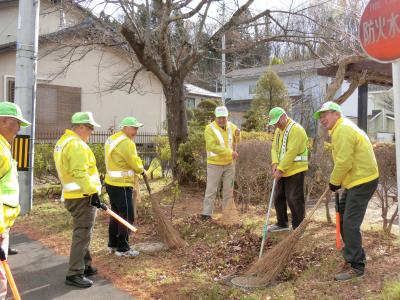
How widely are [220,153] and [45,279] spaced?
333 centimetres

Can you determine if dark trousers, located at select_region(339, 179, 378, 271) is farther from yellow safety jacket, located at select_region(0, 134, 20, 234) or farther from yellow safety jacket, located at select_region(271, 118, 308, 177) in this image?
yellow safety jacket, located at select_region(0, 134, 20, 234)

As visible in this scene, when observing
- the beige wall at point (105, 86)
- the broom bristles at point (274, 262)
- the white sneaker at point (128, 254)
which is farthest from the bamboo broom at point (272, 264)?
the beige wall at point (105, 86)

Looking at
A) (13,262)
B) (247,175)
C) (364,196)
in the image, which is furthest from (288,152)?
(13,262)

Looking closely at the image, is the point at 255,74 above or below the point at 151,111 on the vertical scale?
above

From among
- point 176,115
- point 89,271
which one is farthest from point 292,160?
point 176,115

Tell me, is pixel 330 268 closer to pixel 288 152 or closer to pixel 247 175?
pixel 288 152

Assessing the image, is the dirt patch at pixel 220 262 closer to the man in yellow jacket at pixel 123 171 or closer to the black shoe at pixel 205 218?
the black shoe at pixel 205 218

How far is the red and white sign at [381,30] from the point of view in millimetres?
3316

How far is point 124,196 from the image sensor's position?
5711 mm

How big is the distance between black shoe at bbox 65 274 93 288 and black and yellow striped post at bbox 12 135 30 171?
4.17 metres

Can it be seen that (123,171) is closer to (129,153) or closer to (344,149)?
(129,153)

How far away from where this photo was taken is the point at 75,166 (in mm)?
4504

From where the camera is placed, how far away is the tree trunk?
34.7 ft

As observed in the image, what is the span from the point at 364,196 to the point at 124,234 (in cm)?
308
